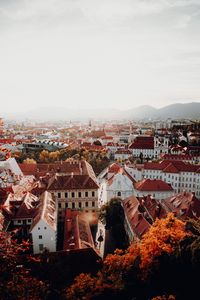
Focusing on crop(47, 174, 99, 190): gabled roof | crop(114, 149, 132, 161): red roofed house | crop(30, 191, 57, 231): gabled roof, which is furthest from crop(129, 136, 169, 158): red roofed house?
crop(30, 191, 57, 231): gabled roof

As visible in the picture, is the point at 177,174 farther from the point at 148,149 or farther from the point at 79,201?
the point at 148,149

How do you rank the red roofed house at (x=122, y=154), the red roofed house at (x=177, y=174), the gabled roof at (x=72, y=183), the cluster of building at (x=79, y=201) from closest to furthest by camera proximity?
the cluster of building at (x=79, y=201), the gabled roof at (x=72, y=183), the red roofed house at (x=177, y=174), the red roofed house at (x=122, y=154)

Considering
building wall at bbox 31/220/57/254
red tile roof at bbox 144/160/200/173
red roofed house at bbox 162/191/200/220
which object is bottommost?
building wall at bbox 31/220/57/254

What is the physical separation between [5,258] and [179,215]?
23.5 m

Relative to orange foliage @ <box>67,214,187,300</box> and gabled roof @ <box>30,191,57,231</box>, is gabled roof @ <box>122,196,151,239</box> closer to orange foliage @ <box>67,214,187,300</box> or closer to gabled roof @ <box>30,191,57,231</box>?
orange foliage @ <box>67,214,187,300</box>

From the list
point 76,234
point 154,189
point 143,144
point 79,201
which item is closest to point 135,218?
point 76,234

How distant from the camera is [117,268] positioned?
17266 millimetres

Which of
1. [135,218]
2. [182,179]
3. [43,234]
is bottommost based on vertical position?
[43,234]

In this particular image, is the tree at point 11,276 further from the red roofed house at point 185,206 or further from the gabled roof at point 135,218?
the red roofed house at point 185,206

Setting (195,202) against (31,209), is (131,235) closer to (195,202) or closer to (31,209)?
(195,202)

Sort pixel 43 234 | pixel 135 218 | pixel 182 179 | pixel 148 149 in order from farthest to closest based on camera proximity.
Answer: pixel 148 149 < pixel 182 179 < pixel 135 218 < pixel 43 234

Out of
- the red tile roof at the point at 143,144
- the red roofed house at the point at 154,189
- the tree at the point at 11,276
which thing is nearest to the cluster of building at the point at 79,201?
the red roofed house at the point at 154,189

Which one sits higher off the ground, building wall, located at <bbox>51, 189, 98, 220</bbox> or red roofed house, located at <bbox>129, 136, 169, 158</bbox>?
red roofed house, located at <bbox>129, 136, 169, 158</bbox>

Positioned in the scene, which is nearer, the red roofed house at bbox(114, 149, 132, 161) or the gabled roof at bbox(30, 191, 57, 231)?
the gabled roof at bbox(30, 191, 57, 231)
